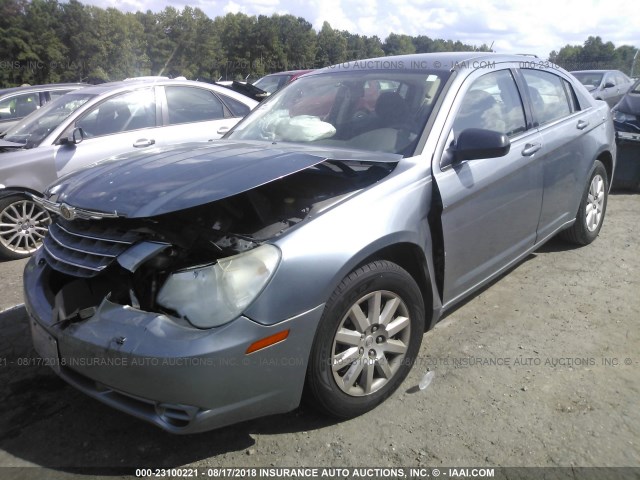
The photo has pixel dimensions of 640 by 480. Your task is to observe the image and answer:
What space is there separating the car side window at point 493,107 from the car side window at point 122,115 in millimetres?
3998

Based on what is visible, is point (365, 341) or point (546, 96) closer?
point (365, 341)

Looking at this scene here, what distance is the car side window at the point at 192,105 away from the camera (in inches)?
250

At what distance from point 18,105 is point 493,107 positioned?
9122 mm

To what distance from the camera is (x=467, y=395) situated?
290 centimetres

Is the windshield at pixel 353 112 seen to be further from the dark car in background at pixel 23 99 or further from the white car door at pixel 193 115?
the dark car in background at pixel 23 99

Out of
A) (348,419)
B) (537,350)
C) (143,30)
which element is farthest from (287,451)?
(143,30)

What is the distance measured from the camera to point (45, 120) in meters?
6.09

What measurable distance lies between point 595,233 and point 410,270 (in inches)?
121

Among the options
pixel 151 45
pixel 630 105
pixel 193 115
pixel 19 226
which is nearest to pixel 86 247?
pixel 19 226

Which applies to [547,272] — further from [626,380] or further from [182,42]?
[182,42]

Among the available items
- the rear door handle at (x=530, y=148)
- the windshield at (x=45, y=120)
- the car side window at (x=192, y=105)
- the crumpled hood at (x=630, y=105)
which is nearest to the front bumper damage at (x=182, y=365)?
the rear door handle at (x=530, y=148)

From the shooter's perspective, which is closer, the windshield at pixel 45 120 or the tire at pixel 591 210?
the tire at pixel 591 210

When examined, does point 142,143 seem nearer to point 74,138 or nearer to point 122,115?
point 122,115

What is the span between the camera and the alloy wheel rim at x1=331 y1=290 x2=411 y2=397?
2553 millimetres
